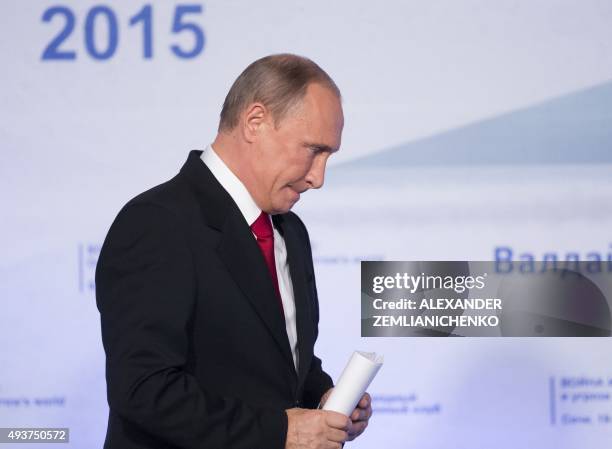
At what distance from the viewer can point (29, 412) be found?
3.15 metres

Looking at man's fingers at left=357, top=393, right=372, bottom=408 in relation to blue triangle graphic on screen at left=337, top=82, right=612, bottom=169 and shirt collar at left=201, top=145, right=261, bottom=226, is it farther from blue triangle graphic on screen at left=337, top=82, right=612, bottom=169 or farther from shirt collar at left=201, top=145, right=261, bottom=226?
blue triangle graphic on screen at left=337, top=82, right=612, bottom=169

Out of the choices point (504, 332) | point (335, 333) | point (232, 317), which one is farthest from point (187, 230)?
point (504, 332)

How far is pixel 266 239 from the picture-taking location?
176 cm

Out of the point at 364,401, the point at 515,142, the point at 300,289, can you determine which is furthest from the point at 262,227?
the point at 515,142

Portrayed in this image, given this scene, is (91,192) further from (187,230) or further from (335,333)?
(187,230)

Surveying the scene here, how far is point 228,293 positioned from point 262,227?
229mm

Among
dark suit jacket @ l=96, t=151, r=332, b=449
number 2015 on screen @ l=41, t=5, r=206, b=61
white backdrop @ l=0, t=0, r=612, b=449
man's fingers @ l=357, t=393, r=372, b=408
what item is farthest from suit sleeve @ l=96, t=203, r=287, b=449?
number 2015 on screen @ l=41, t=5, r=206, b=61

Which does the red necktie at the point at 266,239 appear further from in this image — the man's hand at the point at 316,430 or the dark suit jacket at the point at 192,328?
the man's hand at the point at 316,430

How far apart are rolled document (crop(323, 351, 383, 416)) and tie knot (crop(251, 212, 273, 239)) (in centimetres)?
31

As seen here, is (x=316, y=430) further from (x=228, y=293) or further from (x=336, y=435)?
(x=228, y=293)

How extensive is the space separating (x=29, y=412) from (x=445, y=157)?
1.65 metres

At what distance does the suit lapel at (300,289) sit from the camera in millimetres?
1715

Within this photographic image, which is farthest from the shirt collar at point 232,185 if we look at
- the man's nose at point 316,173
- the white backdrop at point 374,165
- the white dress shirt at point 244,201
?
the white backdrop at point 374,165

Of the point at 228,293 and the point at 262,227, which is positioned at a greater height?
the point at 262,227
